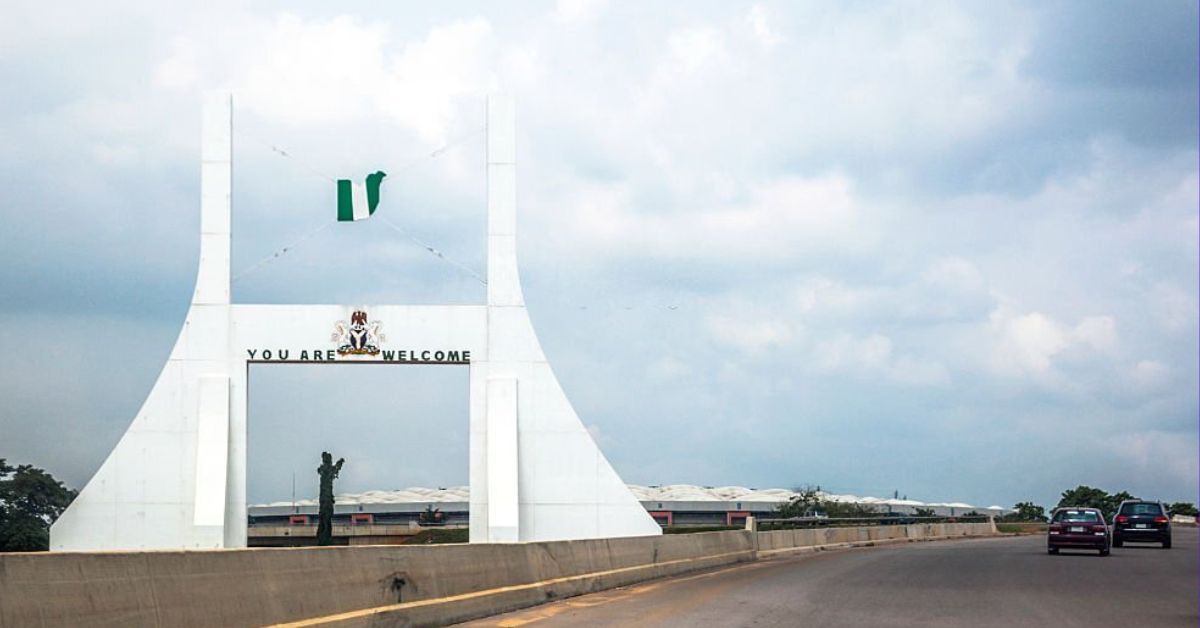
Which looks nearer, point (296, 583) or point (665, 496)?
point (296, 583)

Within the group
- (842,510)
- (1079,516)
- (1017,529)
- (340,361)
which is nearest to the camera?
(1079,516)

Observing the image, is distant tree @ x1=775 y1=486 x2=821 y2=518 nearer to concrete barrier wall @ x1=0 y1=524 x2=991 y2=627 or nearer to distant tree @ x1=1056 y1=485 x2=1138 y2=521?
distant tree @ x1=1056 y1=485 x2=1138 y2=521

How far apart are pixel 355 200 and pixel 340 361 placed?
4930 mm

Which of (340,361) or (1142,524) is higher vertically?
(340,361)

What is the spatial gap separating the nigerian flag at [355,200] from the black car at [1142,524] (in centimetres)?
2845

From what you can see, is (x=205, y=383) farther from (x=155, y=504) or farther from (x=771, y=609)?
(x=771, y=609)

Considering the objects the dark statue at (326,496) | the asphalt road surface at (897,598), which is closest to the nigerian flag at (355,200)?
the dark statue at (326,496)

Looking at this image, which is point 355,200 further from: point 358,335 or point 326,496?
point 326,496

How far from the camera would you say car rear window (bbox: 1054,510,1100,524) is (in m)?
40.3

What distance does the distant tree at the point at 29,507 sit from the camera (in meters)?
41.6

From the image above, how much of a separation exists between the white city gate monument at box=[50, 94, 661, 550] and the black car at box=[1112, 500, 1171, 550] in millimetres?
18155

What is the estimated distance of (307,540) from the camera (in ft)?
172

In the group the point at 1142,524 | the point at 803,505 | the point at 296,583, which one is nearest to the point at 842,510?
the point at 803,505

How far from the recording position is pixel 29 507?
42.8 metres
